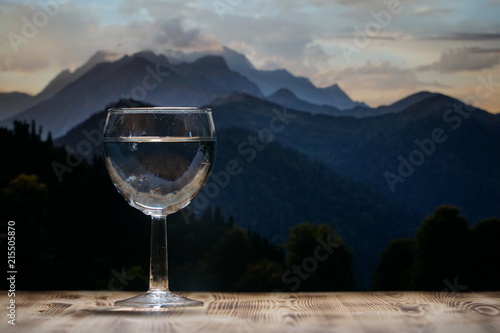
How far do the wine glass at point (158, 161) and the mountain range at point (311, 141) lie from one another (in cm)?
1658

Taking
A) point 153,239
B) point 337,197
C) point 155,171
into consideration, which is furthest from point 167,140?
point 337,197

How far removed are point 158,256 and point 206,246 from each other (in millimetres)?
17260

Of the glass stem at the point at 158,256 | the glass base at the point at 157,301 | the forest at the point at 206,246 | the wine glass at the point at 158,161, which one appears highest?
the wine glass at the point at 158,161

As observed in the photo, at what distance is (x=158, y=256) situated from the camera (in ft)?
3.97

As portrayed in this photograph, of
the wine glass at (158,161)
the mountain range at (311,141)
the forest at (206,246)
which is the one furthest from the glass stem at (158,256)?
the mountain range at (311,141)

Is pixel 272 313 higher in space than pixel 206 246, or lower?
higher

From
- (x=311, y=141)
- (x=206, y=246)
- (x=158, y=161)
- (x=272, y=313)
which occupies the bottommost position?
(x=206, y=246)

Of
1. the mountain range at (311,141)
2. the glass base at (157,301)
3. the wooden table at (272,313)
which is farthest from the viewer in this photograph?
the mountain range at (311,141)

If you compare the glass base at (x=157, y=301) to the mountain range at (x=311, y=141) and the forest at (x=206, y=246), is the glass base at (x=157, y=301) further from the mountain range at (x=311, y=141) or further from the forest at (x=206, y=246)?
the mountain range at (x=311, y=141)

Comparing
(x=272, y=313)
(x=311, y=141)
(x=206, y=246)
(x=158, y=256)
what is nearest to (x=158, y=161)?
(x=158, y=256)

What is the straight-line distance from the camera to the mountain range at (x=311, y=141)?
1902 centimetres

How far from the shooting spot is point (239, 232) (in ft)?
61.7

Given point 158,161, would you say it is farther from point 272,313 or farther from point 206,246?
point 206,246

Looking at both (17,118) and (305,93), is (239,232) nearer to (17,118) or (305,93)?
(305,93)
